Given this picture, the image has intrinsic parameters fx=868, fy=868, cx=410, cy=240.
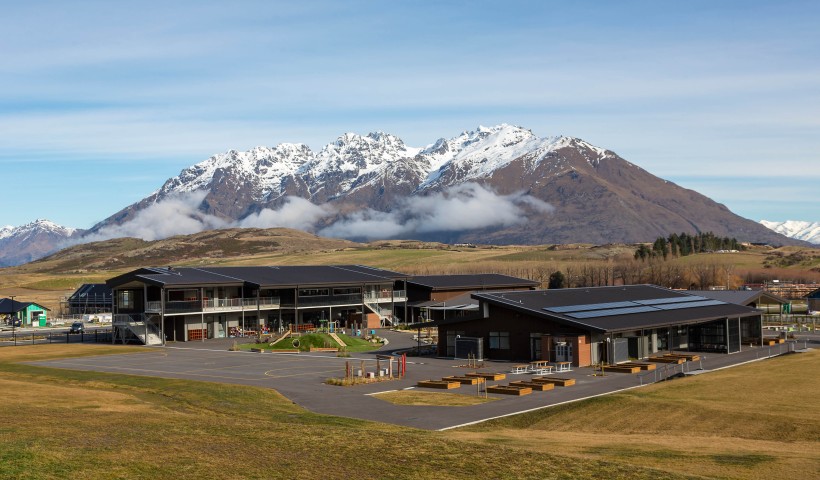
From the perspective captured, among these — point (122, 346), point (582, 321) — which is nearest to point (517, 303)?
point (582, 321)

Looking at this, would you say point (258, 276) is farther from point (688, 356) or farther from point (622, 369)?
point (622, 369)

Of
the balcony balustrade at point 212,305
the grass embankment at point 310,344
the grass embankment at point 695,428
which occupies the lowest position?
the grass embankment at point 695,428

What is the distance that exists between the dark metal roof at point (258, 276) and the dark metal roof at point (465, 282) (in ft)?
14.5

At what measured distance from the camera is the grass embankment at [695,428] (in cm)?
2941

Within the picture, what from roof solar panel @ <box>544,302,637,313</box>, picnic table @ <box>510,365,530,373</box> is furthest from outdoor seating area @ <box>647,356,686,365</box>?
picnic table @ <box>510,365,530,373</box>

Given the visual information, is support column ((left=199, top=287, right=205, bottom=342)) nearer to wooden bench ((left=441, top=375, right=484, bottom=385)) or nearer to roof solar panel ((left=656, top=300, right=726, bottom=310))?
wooden bench ((left=441, top=375, right=484, bottom=385))

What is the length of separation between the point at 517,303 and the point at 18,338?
60882 millimetres

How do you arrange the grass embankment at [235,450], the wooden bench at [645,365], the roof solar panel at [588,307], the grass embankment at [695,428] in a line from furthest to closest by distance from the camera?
the roof solar panel at [588,307] → the wooden bench at [645,365] → the grass embankment at [695,428] → the grass embankment at [235,450]

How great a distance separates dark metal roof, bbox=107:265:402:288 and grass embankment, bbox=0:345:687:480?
53537mm

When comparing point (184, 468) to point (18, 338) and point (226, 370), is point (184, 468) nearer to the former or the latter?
point (226, 370)

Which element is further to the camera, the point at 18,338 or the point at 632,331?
the point at 18,338

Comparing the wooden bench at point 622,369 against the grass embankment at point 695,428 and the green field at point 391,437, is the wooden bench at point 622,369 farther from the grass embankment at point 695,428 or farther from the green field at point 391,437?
the green field at point 391,437

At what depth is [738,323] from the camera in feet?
250

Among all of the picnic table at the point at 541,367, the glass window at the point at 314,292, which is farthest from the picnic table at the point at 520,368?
the glass window at the point at 314,292
